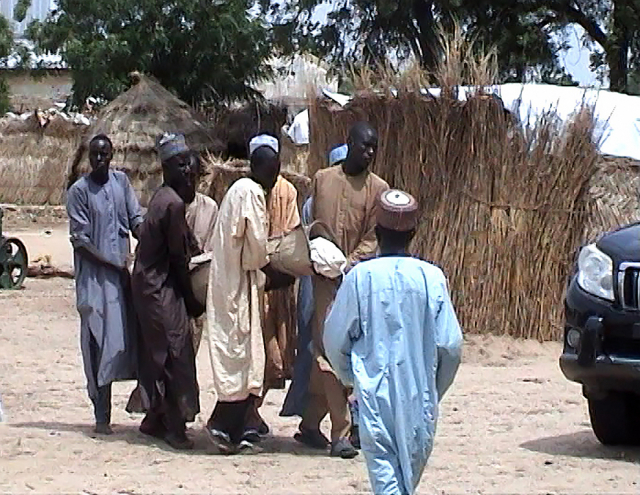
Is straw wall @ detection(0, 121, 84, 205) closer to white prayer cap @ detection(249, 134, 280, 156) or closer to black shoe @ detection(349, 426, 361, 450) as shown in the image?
white prayer cap @ detection(249, 134, 280, 156)

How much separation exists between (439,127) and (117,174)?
14.0ft

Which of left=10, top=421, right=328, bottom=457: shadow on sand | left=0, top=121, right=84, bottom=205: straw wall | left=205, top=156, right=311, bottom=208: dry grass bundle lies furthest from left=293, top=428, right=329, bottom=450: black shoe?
left=0, top=121, right=84, bottom=205: straw wall

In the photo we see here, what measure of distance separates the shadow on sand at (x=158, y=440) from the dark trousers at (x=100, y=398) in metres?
0.11

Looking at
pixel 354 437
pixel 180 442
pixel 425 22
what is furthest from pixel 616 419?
pixel 425 22

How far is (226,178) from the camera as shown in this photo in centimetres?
1220

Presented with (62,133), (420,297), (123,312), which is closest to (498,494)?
(420,297)

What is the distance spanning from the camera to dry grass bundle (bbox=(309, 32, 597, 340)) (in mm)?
11625

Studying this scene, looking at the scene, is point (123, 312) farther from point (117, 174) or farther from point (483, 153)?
point (483, 153)

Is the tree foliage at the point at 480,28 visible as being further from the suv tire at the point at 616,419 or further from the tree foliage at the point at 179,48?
the suv tire at the point at 616,419

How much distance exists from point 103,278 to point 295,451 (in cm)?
155

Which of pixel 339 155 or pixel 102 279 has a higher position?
pixel 339 155

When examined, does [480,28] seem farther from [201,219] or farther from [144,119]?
[201,219]

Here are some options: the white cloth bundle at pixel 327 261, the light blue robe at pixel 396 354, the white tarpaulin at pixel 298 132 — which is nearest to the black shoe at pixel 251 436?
the white cloth bundle at pixel 327 261

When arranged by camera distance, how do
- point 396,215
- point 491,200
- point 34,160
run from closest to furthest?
point 396,215, point 491,200, point 34,160
